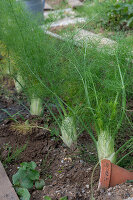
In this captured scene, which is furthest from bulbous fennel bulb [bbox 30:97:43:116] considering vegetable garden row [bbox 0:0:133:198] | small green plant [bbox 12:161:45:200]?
small green plant [bbox 12:161:45:200]

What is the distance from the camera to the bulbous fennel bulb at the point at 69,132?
205 cm

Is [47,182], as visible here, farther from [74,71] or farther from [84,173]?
[74,71]

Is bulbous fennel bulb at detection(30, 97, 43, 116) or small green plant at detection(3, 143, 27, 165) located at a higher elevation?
bulbous fennel bulb at detection(30, 97, 43, 116)

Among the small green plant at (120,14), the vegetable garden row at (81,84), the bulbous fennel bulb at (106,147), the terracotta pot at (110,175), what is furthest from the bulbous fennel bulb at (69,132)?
the small green plant at (120,14)

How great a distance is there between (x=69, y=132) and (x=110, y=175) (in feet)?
1.60

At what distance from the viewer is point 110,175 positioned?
66.0 inches

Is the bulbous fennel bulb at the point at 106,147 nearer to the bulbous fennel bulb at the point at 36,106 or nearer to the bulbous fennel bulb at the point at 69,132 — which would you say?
the bulbous fennel bulb at the point at 69,132

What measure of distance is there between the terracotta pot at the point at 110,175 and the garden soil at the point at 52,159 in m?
0.05

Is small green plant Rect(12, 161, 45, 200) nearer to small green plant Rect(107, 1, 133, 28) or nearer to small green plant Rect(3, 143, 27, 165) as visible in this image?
small green plant Rect(3, 143, 27, 165)

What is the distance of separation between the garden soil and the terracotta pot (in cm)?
5

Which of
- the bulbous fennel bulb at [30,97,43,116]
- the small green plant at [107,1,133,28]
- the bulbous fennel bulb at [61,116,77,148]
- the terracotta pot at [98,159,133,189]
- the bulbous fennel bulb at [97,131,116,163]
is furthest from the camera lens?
the small green plant at [107,1,133,28]

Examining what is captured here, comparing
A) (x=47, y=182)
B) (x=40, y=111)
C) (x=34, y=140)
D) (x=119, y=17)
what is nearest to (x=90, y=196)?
(x=47, y=182)

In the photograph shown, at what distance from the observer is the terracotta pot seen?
1.67 meters

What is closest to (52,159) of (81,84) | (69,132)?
(69,132)
